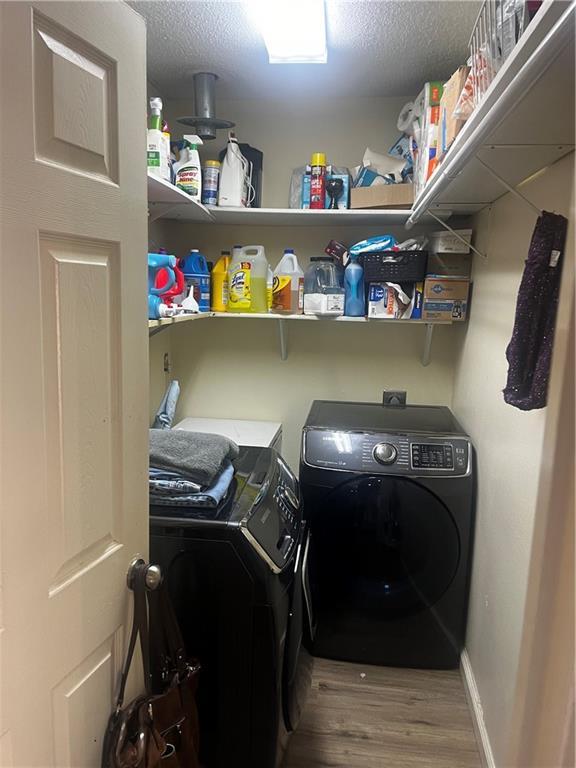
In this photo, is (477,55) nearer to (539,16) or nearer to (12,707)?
(539,16)

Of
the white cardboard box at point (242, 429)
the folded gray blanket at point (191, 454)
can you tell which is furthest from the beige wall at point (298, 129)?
the folded gray blanket at point (191, 454)

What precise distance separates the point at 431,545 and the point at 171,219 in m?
1.89

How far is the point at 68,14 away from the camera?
2.67 feet

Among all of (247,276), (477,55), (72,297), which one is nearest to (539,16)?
(477,55)

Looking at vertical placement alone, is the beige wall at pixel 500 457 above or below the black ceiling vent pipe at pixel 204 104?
below

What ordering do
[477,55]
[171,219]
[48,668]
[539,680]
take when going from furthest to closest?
[171,219]
[477,55]
[48,668]
[539,680]

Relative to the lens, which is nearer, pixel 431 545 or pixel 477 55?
pixel 477 55

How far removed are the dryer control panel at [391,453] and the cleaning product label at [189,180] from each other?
1098 millimetres

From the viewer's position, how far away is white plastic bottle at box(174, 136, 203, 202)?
6.79ft

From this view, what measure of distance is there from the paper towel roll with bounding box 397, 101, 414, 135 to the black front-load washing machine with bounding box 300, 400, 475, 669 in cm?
128

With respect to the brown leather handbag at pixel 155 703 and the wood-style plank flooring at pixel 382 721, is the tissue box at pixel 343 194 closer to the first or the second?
the brown leather handbag at pixel 155 703

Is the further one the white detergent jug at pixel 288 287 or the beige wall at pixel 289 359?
the beige wall at pixel 289 359

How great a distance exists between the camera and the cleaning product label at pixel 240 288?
240 centimetres

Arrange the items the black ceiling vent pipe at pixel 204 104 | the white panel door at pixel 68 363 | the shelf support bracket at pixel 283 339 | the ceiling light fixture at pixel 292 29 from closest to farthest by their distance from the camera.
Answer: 1. the white panel door at pixel 68 363
2. the ceiling light fixture at pixel 292 29
3. the black ceiling vent pipe at pixel 204 104
4. the shelf support bracket at pixel 283 339
